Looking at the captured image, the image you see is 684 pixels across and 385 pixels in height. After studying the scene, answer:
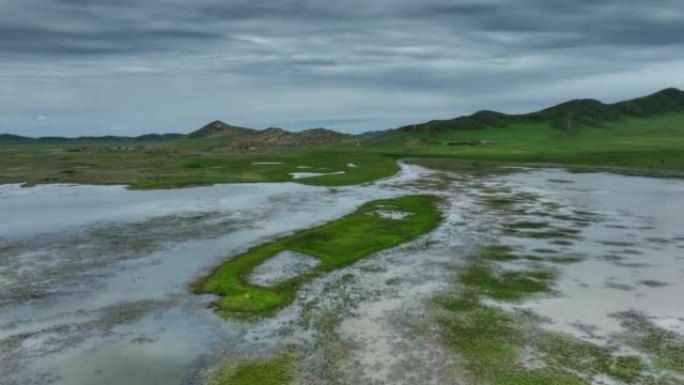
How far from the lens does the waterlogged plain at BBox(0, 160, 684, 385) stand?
2384 centimetres

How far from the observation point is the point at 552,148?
17988 centimetres

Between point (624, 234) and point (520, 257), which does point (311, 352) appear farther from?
point (624, 234)

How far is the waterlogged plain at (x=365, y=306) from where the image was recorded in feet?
78.2

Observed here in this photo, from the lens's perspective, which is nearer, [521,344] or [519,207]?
[521,344]

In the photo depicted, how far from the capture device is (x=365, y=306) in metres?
31.7

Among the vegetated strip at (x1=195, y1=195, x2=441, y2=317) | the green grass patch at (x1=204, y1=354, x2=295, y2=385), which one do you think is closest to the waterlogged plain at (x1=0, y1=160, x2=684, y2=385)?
the green grass patch at (x1=204, y1=354, x2=295, y2=385)

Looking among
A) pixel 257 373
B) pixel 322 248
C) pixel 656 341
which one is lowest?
pixel 656 341

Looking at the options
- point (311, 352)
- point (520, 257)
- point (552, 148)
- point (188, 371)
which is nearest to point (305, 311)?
point (311, 352)

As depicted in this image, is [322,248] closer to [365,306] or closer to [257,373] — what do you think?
[365,306]

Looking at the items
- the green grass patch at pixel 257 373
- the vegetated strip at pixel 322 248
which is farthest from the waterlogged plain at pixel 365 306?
the vegetated strip at pixel 322 248

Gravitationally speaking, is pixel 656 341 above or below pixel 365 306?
below

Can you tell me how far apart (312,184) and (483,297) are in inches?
2462

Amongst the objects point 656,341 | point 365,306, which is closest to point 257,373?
point 365,306

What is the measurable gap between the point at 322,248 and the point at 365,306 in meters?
14.3
